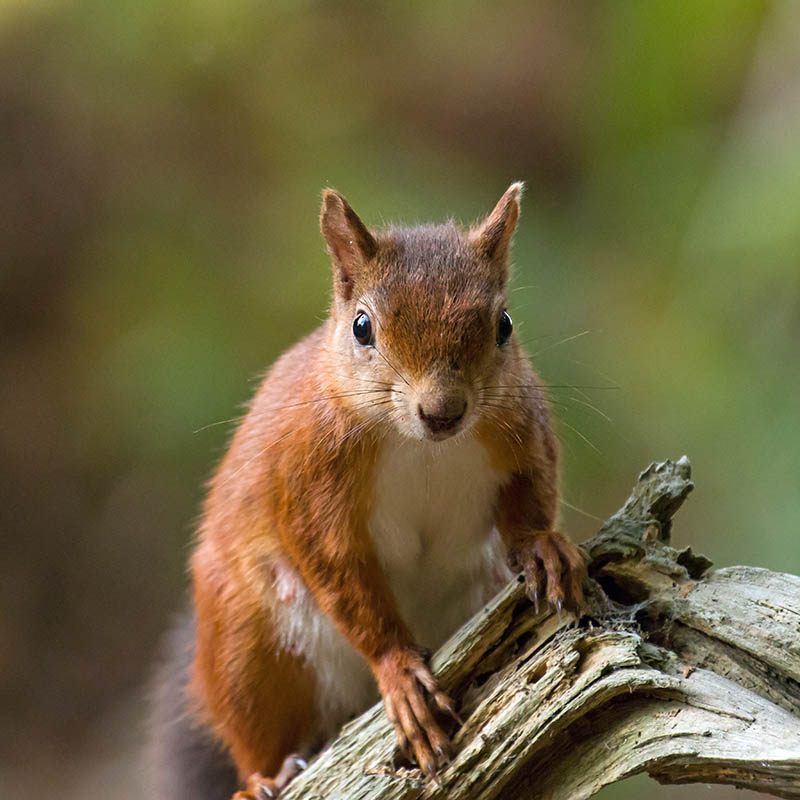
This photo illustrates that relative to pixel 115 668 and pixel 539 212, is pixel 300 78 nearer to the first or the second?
pixel 539 212

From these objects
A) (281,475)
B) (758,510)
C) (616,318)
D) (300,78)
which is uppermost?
(300,78)

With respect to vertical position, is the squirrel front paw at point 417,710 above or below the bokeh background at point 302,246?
below

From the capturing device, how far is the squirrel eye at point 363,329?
154cm

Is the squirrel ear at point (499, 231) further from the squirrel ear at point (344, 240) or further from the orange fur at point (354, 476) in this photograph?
the squirrel ear at point (344, 240)

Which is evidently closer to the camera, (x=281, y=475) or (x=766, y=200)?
(x=281, y=475)

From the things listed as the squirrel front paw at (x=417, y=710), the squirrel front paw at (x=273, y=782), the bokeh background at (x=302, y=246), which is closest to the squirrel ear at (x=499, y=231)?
the squirrel front paw at (x=417, y=710)

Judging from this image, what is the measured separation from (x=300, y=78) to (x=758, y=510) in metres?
1.62

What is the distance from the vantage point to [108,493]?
3.17m

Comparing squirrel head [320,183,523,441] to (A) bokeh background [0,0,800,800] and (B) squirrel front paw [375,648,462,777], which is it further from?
(A) bokeh background [0,0,800,800]

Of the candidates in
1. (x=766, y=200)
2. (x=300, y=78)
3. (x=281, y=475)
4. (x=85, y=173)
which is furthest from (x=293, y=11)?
(x=281, y=475)

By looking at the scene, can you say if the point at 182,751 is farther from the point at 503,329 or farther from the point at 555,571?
the point at 503,329

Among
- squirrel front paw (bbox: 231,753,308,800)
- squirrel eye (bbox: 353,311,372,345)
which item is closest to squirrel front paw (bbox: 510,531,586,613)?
squirrel eye (bbox: 353,311,372,345)

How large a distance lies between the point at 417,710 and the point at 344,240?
70cm

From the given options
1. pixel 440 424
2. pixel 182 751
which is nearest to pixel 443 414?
pixel 440 424
